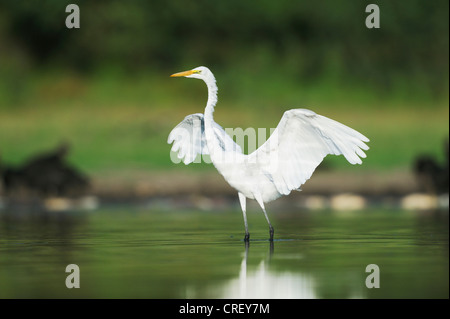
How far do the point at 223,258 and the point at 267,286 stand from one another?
2.90 m

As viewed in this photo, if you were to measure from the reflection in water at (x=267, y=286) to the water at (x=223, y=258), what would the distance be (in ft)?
0.04

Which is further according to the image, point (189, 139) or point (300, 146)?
point (189, 139)

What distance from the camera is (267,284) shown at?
10516 mm

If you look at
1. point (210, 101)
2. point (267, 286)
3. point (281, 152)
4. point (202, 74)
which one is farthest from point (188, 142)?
point (267, 286)

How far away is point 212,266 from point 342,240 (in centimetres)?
457

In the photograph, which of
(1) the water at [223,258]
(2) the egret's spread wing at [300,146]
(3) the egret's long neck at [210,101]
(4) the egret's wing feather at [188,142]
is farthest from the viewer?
(4) the egret's wing feather at [188,142]

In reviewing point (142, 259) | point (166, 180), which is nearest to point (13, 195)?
point (166, 180)

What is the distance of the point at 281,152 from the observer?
16125mm

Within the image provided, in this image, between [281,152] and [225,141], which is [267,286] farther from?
[225,141]

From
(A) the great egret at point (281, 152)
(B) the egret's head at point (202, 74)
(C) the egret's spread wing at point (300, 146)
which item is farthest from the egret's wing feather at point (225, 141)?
(B) the egret's head at point (202, 74)

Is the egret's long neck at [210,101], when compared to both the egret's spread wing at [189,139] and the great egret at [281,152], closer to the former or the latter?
the great egret at [281,152]

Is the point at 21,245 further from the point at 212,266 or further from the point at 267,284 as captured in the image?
the point at 267,284

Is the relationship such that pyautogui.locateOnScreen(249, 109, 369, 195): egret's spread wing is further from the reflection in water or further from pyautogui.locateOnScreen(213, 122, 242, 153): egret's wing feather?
the reflection in water

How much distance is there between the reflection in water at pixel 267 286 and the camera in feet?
32.0
